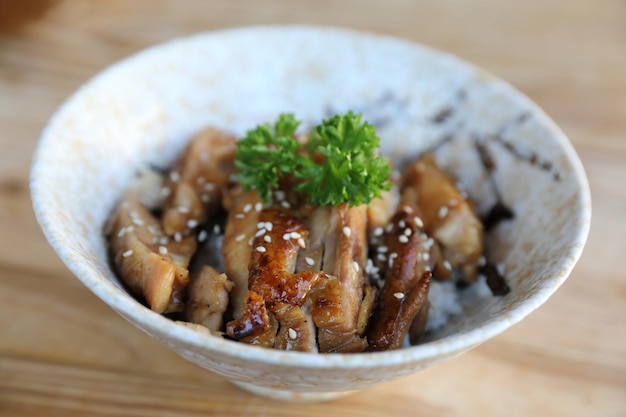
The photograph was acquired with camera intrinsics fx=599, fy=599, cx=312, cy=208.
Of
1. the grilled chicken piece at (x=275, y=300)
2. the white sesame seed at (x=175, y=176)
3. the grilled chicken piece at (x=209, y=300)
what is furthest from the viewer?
the white sesame seed at (x=175, y=176)

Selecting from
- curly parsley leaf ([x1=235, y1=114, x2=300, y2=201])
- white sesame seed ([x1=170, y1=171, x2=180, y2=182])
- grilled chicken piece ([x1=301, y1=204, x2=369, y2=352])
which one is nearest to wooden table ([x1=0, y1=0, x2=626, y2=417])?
grilled chicken piece ([x1=301, y1=204, x2=369, y2=352])

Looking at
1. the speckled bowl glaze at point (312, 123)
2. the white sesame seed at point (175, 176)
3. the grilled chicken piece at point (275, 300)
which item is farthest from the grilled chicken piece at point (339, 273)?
the white sesame seed at point (175, 176)

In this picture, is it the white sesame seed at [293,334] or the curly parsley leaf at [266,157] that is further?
the curly parsley leaf at [266,157]

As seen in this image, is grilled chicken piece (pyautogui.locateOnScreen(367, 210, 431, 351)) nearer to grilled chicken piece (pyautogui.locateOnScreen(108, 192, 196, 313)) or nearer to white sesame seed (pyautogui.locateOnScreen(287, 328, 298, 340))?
white sesame seed (pyautogui.locateOnScreen(287, 328, 298, 340))

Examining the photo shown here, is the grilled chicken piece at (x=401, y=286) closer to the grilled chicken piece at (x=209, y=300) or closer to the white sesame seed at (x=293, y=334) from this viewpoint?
the white sesame seed at (x=293, y=334)

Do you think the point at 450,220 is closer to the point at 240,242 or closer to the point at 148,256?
the point at 240,242

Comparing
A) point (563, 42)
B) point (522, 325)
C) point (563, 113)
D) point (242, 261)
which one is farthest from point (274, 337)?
point (563, 42)
